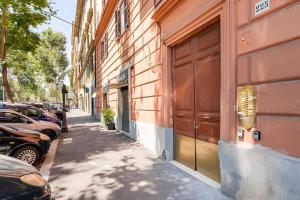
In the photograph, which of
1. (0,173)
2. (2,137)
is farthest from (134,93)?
(0,173)

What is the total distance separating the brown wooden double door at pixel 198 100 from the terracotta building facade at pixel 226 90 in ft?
0.07

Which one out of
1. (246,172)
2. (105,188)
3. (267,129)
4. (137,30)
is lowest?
(105,188)

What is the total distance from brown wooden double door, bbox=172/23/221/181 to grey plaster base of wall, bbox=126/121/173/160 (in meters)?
0.19

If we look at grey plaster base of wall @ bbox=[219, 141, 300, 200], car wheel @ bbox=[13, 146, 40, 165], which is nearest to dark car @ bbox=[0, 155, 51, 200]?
grey plaster base of wall @ bbox=[219, 141, 300, 200]

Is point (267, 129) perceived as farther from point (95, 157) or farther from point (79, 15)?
point (79, 15)

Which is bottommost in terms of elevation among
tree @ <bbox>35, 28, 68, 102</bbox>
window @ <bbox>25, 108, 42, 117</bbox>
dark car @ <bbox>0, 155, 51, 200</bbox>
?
dark car @ <bbox>0, 155, 51, 200</bbox>

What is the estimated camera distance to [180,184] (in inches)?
224

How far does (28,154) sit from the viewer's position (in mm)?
7383

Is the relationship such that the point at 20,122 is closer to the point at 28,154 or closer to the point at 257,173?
the point at 28,154

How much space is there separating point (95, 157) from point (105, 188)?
3031 millimetres

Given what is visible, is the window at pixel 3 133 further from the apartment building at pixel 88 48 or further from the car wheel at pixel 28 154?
the apartment building at pixel 88 48

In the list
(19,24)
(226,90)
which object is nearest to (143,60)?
(226,90)

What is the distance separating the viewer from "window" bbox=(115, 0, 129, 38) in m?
12.8

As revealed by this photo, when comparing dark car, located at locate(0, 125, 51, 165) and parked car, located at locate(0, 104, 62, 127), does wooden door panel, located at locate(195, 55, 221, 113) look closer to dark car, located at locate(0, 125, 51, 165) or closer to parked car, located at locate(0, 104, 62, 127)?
dark car, located at locate(0, 125, 51, 165)
